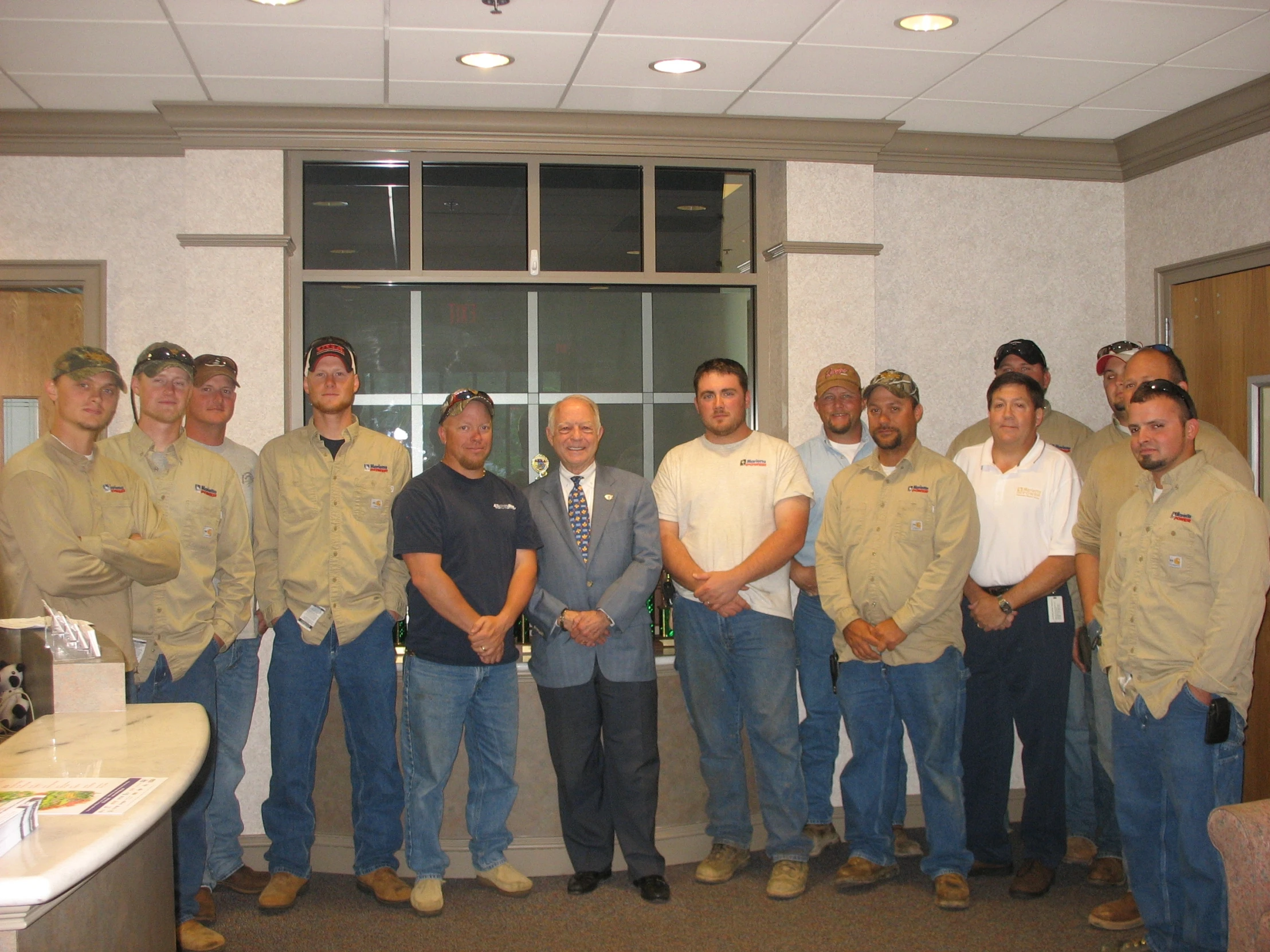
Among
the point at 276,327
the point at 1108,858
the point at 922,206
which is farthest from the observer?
the point at 922,206

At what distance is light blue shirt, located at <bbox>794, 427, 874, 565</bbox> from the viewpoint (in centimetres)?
408

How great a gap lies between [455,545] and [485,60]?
6.15ft

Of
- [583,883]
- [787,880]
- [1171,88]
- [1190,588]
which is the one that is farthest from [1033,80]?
[583,883]

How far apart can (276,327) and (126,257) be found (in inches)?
31.8

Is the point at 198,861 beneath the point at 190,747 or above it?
beneath

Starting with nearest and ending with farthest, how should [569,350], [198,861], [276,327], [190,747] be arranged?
[190,747]
[198,861]
[276,327]
[569,350]

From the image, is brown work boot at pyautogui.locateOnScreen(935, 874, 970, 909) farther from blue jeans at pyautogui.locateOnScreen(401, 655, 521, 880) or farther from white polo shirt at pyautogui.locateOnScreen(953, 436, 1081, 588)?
blue jeans at pyautogui.locateOnScreen(401, 655, 521, 880)

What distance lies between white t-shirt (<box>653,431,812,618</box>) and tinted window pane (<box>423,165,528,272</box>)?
1627 millimetres

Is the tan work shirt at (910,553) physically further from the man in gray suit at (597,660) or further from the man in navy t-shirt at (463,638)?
the man in navy t-shirt at (463,638)

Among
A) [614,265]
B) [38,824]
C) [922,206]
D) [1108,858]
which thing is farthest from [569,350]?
[38,824]

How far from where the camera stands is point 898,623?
3.55m

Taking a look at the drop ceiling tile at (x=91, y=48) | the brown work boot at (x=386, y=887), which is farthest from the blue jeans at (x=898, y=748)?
the drop ceiling tile at (x=91, y=48)

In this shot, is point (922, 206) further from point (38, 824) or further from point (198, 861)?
point (38, 824)

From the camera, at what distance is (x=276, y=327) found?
14.7ft
